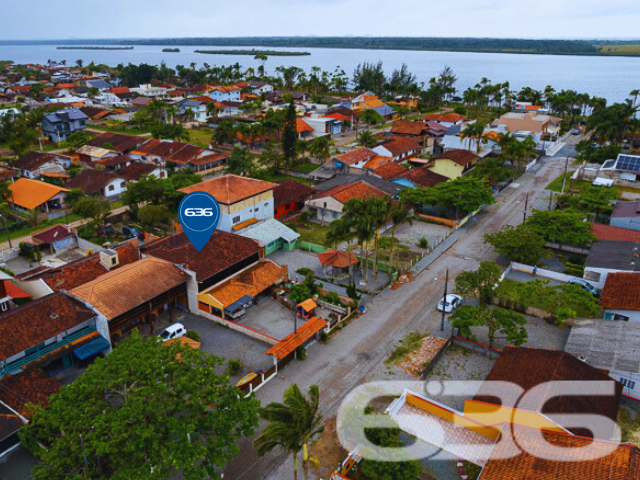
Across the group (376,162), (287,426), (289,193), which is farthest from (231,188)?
(287,426)

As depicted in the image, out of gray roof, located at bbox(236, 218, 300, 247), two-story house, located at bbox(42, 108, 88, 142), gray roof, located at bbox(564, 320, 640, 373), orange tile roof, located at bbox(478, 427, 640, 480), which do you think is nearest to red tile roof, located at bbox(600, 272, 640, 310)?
gray roof, located at bbox(564, 320, 640, 373)

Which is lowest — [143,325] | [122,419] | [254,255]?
→ [143,325]

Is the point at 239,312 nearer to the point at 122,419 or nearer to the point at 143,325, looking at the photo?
the point at 143,325

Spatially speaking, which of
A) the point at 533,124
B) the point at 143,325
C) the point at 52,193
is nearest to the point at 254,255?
Answer: the point at 143,325

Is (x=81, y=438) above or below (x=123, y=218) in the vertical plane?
above

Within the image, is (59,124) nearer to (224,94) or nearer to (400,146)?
(224,94)

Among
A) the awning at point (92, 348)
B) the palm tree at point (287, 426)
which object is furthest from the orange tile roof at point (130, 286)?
the palm tree at point (287, 426)
